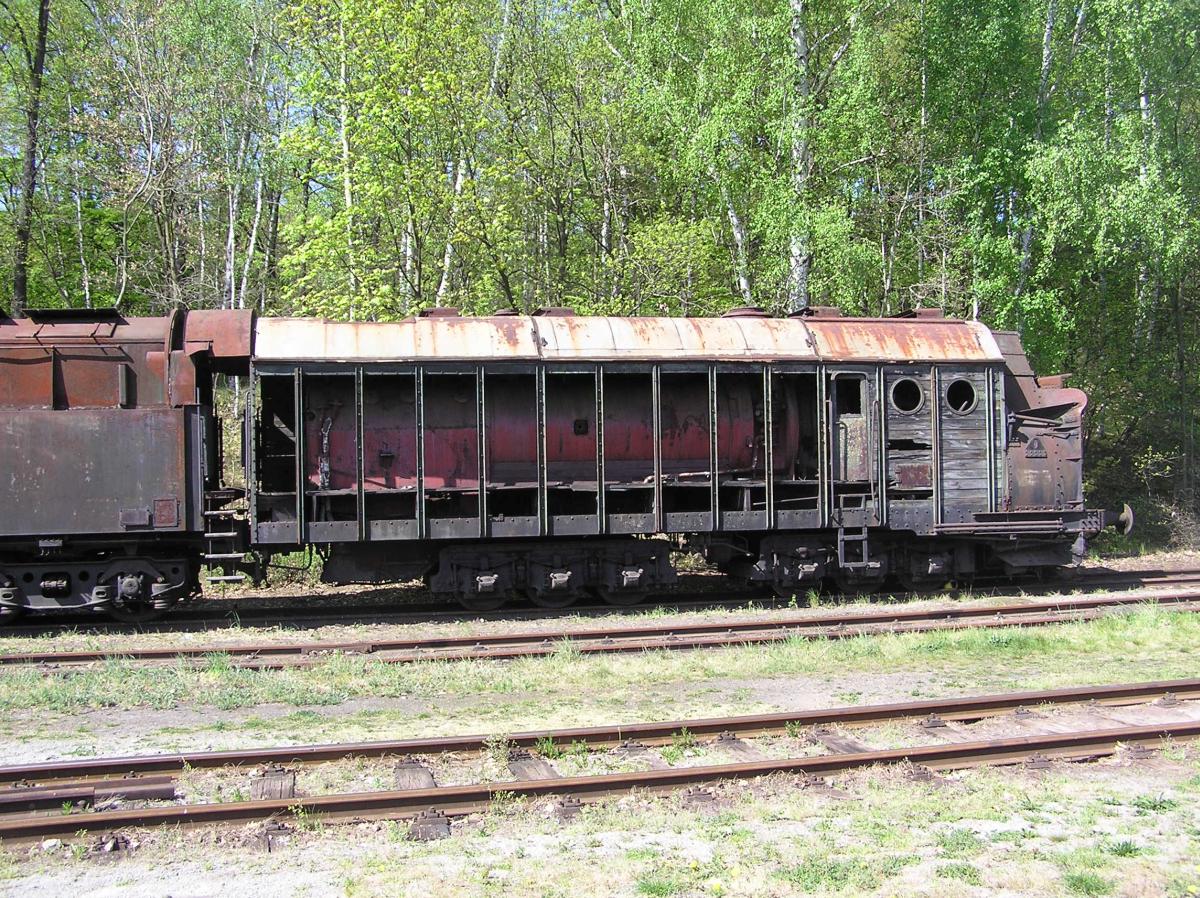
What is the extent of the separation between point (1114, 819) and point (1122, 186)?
1678 centimetres

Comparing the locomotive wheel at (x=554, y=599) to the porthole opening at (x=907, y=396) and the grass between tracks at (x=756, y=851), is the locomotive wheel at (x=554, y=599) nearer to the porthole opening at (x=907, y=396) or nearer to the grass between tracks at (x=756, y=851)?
the porthole opening at (x=907, y=396)

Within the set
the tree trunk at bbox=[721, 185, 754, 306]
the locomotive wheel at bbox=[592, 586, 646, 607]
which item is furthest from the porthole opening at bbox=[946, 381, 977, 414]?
the tree trunk at bbox=[721, 185, 754, 306]

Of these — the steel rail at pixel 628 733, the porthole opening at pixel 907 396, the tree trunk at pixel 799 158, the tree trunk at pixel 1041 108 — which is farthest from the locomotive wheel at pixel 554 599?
the tree trunk at pixel 1041 108

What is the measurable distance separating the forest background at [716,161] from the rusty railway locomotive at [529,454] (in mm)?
5592

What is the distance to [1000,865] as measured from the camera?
5352 millimetres

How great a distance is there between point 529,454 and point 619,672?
4465mm

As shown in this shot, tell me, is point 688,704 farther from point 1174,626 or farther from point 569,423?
point 1174,626

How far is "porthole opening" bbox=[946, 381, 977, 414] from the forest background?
20.1 ft

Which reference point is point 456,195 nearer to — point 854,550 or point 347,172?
point 347,172

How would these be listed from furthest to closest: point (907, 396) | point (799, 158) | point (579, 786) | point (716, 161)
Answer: point (716, 161)
point (799, 158)
point (907, 396)
point (579, 786)

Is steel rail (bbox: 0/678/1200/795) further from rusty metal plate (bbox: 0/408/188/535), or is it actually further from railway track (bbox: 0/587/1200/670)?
rusty metal plate (bbox: 0/408/188/535)

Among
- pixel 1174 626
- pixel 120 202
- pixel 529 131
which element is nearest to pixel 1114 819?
pixel 1174 626

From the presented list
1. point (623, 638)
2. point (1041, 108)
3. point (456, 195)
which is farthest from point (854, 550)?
point (1041, 108)

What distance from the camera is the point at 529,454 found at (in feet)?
44.6
